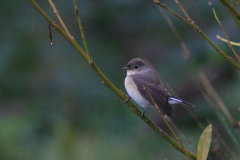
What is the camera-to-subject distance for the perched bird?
292 cm

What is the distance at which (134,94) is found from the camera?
3.13 m

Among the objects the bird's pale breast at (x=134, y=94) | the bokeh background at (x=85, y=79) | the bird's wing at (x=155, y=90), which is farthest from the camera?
the bokeh background at (x=85, y=79)

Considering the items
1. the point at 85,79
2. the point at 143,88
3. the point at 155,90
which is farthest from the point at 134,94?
the point at 85,79

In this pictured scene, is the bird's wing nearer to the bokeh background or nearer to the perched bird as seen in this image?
the perched bird

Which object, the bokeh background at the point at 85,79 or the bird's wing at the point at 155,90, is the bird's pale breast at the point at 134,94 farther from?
the bokeh background at the point at 85,79

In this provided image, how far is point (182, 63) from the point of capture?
3826 mm

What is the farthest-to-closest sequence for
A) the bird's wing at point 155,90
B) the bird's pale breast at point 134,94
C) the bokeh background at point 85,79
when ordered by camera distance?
the bokeh background at point 85,79 < the bird's pale breast at point 134,94 < the bird's wing at point 155,90

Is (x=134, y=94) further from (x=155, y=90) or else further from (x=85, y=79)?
(x=85, y=79)

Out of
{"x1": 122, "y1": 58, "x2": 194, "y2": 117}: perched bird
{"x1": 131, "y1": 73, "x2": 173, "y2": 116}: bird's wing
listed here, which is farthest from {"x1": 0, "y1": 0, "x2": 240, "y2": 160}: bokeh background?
{"x1": 131, "y1": 73, "x2": 173, "y2": 116}: bird's wing

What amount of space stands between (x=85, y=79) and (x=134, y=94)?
1019mm

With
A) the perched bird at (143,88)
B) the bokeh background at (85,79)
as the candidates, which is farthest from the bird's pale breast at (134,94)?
the bokeh background at (85,79)

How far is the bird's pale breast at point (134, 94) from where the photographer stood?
307 cm

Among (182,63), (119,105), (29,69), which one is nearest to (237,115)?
(182,63)

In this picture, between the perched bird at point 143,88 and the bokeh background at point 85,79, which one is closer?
the perched bird at point 143,88
